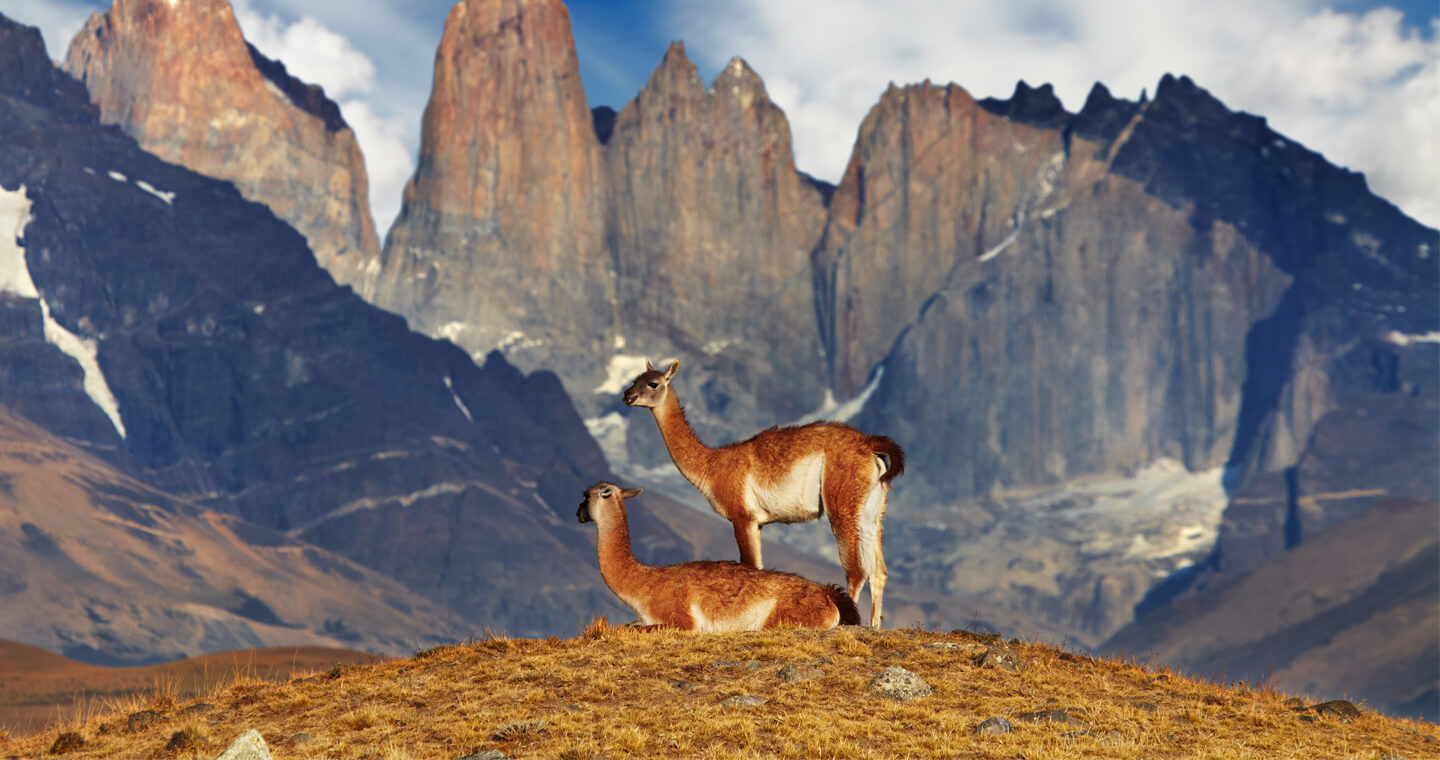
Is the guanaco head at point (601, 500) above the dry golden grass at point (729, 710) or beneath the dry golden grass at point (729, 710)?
above

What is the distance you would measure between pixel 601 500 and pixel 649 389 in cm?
245

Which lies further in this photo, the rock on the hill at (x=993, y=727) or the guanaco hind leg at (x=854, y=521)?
the guanaco hind leg at (x=854, y=521)

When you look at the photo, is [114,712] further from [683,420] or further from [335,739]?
[683,420]

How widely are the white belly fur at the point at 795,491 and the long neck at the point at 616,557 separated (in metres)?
2.38

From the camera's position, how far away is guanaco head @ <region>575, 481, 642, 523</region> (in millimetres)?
26797

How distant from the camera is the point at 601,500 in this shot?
2686 centimetres

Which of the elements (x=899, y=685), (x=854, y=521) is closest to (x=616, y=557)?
(x=854, y=521)

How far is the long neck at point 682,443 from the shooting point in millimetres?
27031

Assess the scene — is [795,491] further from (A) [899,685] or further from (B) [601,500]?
(A) [899,685]

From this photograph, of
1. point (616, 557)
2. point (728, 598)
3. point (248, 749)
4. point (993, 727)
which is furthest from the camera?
point (616, 557)

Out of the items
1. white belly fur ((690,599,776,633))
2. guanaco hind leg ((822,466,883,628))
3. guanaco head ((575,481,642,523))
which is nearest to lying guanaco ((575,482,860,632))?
white belly fur ((690,599,776,633))

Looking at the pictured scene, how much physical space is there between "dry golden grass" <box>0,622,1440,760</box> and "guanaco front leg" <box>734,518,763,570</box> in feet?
6.55

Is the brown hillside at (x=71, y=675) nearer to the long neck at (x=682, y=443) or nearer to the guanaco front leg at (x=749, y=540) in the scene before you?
the long neck at (x=682, y=443)

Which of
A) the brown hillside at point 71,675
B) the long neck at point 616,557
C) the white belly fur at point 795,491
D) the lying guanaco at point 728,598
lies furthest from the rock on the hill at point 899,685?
the brown hillside at point 71,675
